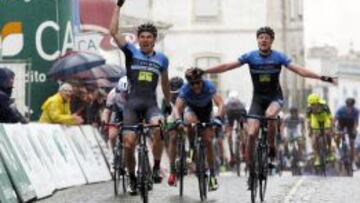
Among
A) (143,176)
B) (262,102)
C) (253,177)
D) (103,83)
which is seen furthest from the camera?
(103,83)

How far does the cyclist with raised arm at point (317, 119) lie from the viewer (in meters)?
23.0

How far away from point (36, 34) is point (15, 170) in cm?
899

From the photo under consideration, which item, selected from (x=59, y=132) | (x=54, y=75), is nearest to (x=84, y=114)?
(x=54, y=75)

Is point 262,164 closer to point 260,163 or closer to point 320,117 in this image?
point 260,163

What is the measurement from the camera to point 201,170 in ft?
47.4

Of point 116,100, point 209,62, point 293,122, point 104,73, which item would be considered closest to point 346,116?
point 293,122

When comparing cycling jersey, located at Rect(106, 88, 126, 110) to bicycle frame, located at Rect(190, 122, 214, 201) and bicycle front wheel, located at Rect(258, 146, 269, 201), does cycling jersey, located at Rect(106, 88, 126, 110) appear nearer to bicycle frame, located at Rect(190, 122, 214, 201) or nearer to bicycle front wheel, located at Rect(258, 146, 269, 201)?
bicycle frame, located at Rect(190, 122, 214, 201)

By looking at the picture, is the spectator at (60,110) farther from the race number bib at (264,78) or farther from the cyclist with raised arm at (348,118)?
the cyclist with raised arm at (348,118)

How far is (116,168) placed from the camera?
15.5 meters

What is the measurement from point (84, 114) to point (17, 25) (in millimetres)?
2328

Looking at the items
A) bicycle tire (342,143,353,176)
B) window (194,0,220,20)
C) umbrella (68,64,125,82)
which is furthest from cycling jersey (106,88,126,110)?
window (194,0,220,20)

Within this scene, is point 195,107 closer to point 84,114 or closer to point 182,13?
point 84,114

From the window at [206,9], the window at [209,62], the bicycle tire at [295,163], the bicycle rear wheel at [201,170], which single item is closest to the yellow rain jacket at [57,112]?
the bicycle rear wheel at [201,170]

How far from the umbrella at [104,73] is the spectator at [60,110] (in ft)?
15.2
